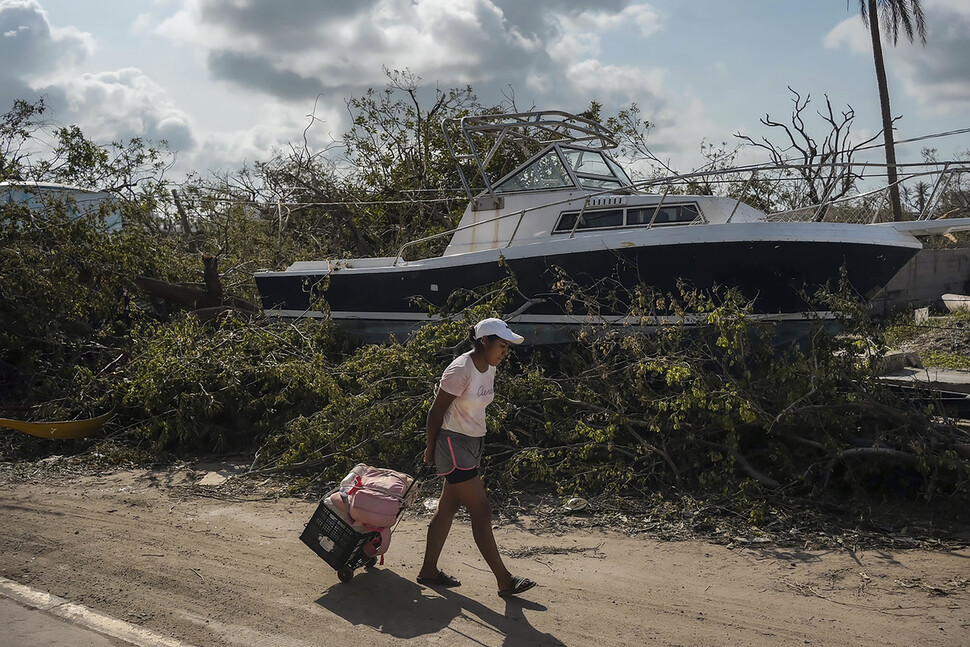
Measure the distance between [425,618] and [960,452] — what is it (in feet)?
12.9

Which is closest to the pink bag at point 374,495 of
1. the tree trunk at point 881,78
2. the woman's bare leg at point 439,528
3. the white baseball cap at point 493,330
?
the woman's bare leg at point 439,528

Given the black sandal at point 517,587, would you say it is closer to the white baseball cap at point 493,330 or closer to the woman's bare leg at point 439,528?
the woman's bare leg at point 439,528

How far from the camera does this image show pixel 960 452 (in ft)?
19.0

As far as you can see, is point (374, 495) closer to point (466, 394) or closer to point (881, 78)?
point (466, 394)

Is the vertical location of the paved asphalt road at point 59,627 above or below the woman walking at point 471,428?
below

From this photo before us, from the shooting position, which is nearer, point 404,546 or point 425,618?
point 425,618

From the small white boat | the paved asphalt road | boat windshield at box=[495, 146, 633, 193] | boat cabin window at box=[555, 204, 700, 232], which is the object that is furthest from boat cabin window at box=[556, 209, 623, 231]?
the small white boat

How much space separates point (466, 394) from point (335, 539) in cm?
118

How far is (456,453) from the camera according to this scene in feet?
14.8

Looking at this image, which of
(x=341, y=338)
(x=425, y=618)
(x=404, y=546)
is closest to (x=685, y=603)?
(x=425, y=618)

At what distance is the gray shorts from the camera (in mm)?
4516

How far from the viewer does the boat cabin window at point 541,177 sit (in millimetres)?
10156

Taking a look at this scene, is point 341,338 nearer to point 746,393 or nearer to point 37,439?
point 37,439

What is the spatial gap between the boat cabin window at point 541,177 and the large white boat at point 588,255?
0.05ft
